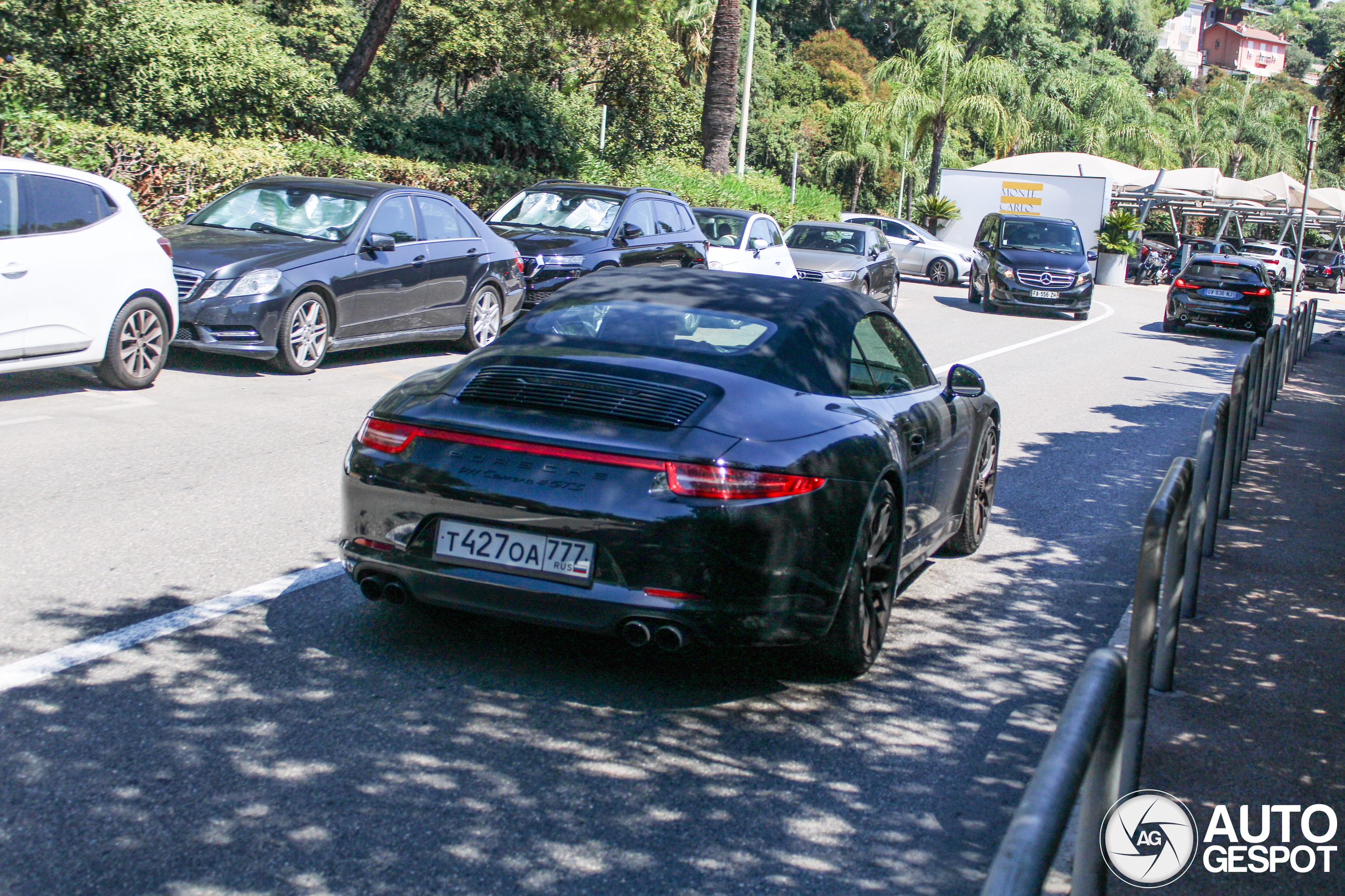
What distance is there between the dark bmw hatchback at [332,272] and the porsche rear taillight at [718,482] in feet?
25.9

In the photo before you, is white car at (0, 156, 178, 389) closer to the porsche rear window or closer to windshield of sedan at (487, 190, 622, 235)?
windshield of sedan at (487, 190, 622, 235)

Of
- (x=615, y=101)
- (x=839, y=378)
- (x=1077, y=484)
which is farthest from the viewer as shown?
(x=615, y=101)

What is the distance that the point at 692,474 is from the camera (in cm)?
430

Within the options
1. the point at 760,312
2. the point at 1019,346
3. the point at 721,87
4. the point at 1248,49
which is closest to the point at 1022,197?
the point at 721,87

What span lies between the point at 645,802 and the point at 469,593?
40.7 inches

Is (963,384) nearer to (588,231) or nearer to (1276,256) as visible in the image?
(588,231)

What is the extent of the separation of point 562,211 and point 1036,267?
39.1ft

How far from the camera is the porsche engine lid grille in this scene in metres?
4.50

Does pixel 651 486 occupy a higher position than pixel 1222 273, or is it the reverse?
pixel 1222 273

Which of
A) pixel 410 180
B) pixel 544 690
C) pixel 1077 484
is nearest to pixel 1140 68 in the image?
pixel 410 180

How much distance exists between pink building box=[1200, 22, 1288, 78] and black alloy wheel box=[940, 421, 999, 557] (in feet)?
563

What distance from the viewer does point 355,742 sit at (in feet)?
13.3

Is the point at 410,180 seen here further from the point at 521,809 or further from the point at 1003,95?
the point at 1003,95

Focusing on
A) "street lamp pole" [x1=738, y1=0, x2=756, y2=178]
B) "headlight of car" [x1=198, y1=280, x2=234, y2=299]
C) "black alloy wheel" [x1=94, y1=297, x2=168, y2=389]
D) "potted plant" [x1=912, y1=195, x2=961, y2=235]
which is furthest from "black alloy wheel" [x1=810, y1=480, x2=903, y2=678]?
"potted plant" [x1=912, y1=195, x2=961, y2=235]
